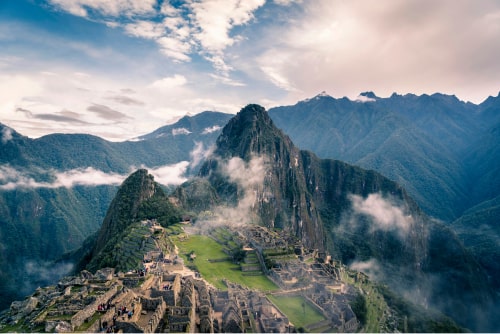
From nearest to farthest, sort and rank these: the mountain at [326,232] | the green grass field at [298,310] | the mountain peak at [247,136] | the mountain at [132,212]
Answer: the green grass field at [298,310] → the mountain at [132,212] → the mountain at [326,232] → the mountain peak at [247,136]

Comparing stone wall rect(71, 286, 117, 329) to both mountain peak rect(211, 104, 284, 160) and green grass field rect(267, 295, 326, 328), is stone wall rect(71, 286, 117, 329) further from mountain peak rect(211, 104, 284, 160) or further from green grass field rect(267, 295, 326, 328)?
mountain peak rect(211, 104, 284, 160)

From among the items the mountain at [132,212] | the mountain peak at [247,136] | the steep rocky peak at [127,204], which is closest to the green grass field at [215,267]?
the mountain at [132,212]

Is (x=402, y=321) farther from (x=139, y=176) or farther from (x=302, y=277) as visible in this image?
(x=139, y=176)

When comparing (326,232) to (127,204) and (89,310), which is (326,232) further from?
(89,310)

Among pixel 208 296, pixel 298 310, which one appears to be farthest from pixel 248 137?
pixel 208 296

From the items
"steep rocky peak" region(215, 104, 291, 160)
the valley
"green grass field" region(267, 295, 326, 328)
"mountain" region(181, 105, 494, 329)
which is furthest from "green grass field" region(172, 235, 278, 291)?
"steep rocky peak" region(215, 104, 291, 160)

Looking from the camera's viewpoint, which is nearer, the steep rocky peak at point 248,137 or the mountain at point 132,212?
the mountain at point 132,212

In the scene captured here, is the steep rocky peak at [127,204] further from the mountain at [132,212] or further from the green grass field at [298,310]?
the green grass field at [298,310]
